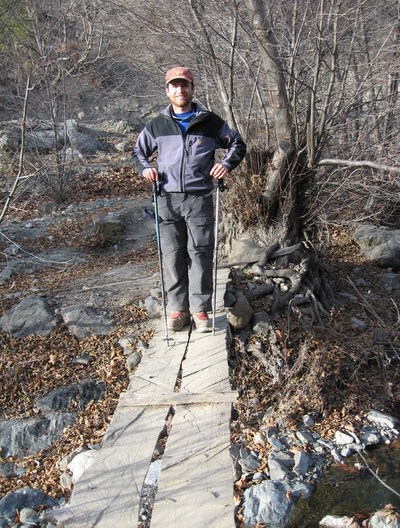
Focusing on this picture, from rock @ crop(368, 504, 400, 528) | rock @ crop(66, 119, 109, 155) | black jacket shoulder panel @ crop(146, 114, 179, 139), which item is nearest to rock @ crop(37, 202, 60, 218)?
rock @ crop(66, 119, 109, 155)

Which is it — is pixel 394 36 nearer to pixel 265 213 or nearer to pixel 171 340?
pixel 265 213

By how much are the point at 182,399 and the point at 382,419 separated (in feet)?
9.37

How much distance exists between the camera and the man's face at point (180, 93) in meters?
4.77

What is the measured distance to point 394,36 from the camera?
8781 mm

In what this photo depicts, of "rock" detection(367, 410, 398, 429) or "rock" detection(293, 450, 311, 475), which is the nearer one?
"rock" detection(293, 450, 311, 475)

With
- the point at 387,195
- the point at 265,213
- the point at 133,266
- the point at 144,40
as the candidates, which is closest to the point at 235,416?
the point at 265,213

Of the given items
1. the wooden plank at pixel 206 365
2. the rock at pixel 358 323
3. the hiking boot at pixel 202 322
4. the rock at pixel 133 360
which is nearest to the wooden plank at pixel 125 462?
the wooden plank at pixel 206 365

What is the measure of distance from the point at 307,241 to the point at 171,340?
10.4 feet

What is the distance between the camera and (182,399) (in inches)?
173

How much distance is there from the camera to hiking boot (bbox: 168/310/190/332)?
5.38m

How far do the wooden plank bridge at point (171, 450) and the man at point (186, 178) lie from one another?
1.53 feet

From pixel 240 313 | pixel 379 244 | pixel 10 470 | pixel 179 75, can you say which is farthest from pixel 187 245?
pixel 379 244

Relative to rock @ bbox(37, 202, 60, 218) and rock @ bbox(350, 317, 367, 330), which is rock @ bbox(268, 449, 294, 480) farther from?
rock @ bbox(37, 202, 60, 218)

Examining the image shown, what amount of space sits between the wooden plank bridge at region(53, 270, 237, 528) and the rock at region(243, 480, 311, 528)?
1218 millimetres
